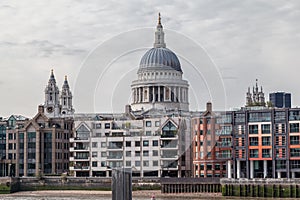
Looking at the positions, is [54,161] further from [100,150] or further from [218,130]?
[218,130]

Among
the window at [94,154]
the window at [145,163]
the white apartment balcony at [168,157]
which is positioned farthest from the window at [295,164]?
the window at [94,154]

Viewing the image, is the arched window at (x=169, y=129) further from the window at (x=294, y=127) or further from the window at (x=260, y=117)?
the window at (x=294, y=127)

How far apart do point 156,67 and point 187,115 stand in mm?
13784

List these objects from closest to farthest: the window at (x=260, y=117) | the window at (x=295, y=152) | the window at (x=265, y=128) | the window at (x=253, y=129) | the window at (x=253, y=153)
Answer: the window at (x=295, y=152) → the window at (x=265, y=128) → the window at (x=260, y=117) → the window at (x=253, y=153) → the window at (x=253, y=129)

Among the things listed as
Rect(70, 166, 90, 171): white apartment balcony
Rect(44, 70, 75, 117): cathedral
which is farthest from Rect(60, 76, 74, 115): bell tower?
Rect(70, 166, 90, 171): white apartment balcony

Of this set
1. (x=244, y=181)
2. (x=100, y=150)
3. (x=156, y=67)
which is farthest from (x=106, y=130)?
(x=244, y=181)

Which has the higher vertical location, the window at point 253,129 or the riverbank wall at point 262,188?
the window at point 253,129

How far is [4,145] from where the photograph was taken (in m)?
129

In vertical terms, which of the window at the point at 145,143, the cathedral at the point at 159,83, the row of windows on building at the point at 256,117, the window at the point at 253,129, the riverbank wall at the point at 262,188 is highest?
the cathedral at the point at 159,83

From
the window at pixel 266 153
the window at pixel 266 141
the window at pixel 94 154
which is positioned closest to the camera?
the window at pixel 266 153

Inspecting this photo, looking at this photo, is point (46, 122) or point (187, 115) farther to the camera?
point (46, 122)

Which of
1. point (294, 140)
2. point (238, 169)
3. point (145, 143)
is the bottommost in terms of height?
point (238, 169)

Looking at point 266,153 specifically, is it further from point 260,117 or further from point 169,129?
point 169,129

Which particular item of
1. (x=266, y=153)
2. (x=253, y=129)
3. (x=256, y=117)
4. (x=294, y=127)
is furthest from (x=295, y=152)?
(x=256, y=117)
